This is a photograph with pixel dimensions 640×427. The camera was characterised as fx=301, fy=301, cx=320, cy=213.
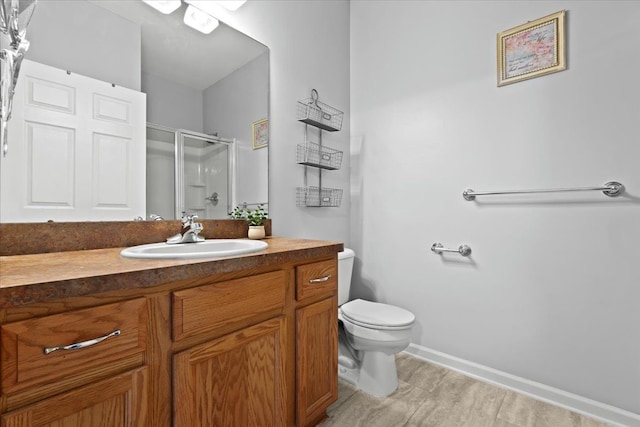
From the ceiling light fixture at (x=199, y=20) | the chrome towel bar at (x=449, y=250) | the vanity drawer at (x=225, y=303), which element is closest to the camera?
the vanity drawer at (x=225, y=303)

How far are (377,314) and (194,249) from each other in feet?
3.50

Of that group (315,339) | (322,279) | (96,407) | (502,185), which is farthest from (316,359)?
(502,185)

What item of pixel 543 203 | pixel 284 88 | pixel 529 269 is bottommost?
pixel 529 269

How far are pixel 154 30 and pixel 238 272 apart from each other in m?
1.21

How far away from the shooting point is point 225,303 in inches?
37.4

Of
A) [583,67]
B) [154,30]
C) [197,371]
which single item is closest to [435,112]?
[583,67]

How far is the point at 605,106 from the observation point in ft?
4.80

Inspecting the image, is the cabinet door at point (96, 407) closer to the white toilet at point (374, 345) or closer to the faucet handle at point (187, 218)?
the faucet handle at point (187, 218)

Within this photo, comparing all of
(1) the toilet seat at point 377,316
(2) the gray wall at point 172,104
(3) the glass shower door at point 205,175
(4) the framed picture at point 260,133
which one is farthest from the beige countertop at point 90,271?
(4) the framed picture at point 260,133

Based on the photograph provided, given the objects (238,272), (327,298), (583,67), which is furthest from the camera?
(583,67)

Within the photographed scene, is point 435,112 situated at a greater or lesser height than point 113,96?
greater

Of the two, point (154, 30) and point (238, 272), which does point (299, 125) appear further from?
point (238, 272)

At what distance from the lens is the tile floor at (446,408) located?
4.70ft

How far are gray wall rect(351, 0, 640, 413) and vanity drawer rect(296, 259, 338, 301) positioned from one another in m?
0.94
